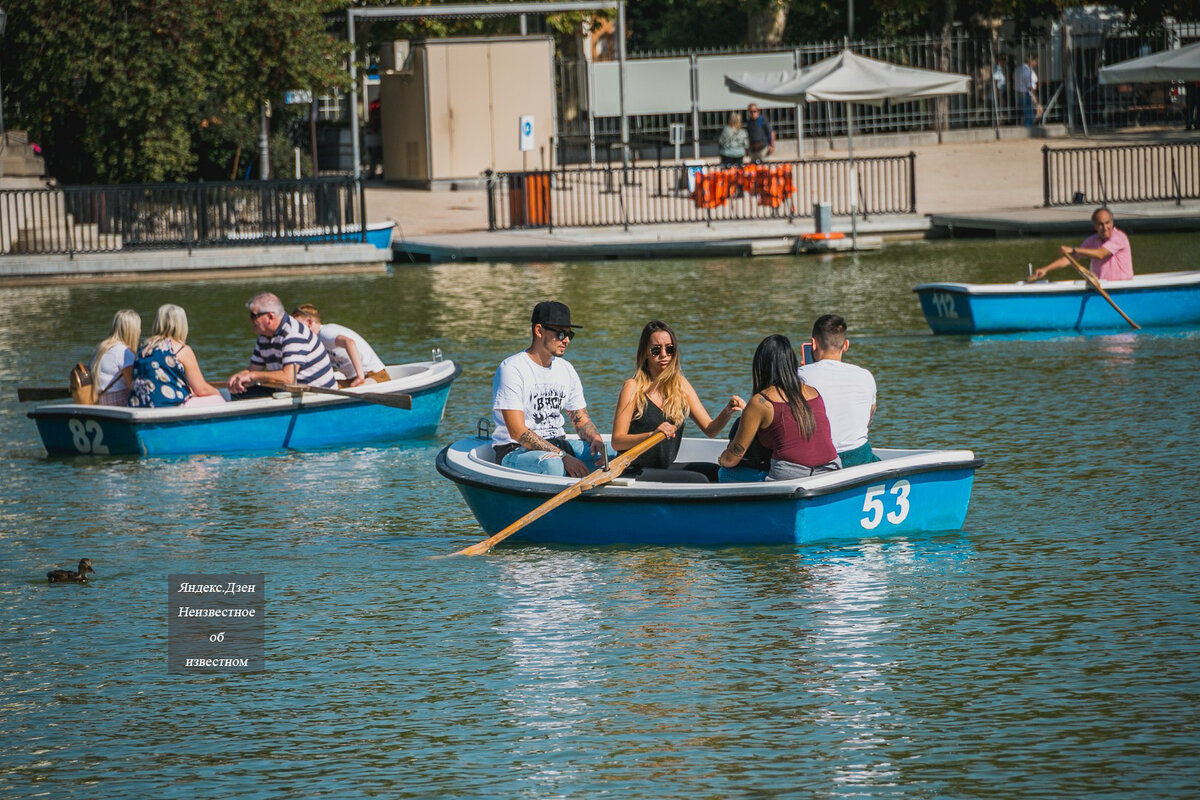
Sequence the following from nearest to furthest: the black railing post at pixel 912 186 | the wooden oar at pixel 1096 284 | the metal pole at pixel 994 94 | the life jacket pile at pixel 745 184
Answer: the wooden oar at pixel 1096 284 < the black railing post at pixel 912 186 < the life jacket pile at pixel 745 184 < the metal pole at pixel 994 94

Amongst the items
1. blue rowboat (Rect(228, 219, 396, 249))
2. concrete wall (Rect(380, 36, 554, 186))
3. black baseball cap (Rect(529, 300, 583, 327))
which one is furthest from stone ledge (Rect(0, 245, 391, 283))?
black baseball cap (Rect(529, 300, 583, 327))

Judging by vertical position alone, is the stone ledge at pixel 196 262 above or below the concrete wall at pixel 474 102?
below

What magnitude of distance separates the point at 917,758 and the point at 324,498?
676 centimetres

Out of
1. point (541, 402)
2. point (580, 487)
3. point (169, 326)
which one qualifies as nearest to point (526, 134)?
point (169, 326)

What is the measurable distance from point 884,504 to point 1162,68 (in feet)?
88.4

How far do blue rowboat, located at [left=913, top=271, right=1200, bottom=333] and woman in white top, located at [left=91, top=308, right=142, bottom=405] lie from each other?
9.23m

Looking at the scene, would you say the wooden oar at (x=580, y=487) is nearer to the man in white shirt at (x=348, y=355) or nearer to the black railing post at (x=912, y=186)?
the man in white shirt at (x=348, y=355)

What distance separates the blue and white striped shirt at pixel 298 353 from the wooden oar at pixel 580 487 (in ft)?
15.2

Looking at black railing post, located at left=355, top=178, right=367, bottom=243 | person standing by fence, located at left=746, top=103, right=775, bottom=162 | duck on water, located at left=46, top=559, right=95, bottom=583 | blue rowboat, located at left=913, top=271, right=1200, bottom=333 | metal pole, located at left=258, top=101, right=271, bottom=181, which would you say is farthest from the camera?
person standing by fence, located at left=746, top=103, right=775, bottom=162

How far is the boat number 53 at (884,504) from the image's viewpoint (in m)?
10.6

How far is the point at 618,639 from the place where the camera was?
910 cm

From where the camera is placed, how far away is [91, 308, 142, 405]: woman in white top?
50.1 feet

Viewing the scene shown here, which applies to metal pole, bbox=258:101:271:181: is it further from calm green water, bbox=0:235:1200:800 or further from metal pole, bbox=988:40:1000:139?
calm green water, bbox=0:235:1200:800

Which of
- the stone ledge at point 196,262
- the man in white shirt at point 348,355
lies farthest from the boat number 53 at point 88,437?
the stone ledge at point 196,262
